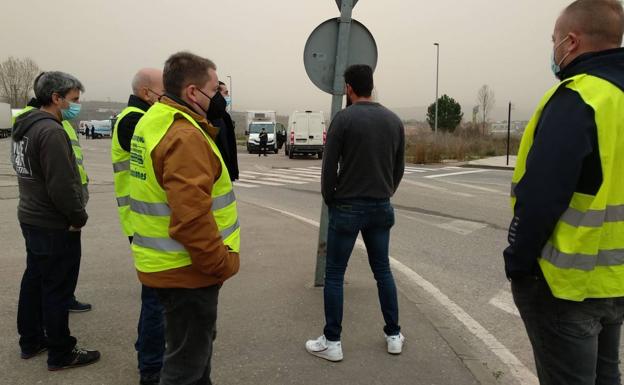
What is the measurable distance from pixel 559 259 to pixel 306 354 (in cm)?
205

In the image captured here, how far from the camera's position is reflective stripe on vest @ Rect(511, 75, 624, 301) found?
172 cm

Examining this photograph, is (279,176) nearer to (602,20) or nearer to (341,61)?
(341,61)

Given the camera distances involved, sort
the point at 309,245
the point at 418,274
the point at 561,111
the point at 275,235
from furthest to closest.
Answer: the point at 275,235 → the point at 309,245 → the point at 418,274 → the point at 561,111

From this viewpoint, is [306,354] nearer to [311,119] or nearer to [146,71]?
[146,71]

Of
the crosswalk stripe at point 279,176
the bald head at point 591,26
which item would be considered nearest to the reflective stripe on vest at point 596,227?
the bald head at point 591,26

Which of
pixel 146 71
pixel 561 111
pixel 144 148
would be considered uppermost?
pixel 146 71

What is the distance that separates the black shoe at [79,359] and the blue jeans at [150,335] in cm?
47

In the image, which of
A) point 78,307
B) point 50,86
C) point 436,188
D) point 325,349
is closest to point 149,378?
point 325,349

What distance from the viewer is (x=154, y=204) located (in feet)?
7.16

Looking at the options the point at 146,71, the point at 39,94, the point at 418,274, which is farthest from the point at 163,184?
the point at 418,274

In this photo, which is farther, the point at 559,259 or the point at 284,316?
the point at 284,316

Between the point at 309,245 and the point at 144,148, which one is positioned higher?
the point at 144,148

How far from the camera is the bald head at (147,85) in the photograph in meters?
3.17

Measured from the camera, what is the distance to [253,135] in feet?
103
